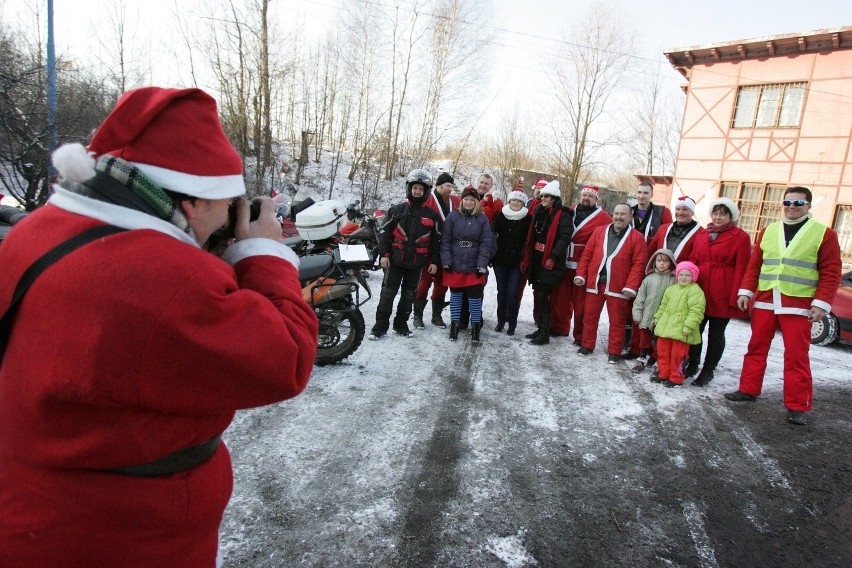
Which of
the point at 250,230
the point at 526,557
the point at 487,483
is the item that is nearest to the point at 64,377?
the point at 250,230

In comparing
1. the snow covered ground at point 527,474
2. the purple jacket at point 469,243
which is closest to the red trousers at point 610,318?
the snow covered ground at point 527,474

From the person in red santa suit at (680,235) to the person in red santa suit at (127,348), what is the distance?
519 cm

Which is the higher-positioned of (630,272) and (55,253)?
(55,253)

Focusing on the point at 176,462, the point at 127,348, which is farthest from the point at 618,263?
the point at 127,348

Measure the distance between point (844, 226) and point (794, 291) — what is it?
1430 cm

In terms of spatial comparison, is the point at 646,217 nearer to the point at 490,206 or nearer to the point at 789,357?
the point at 490,206

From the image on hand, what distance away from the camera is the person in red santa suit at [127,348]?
32.8 inches

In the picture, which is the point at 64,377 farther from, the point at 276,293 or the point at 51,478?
the point at 276,293

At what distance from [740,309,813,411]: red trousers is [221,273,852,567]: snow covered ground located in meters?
0.21

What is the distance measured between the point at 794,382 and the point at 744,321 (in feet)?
15.9

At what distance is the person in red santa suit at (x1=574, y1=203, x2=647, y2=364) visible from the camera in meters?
5.28

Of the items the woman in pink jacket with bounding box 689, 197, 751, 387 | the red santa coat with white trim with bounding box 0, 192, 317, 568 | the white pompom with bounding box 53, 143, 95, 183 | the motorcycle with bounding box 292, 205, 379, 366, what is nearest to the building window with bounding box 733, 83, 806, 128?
the woman in pink jacket with bounding box 689, 197, 751, 387

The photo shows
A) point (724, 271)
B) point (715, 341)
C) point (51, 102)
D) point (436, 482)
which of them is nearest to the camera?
point (436, 482)

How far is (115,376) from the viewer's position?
84 cm
